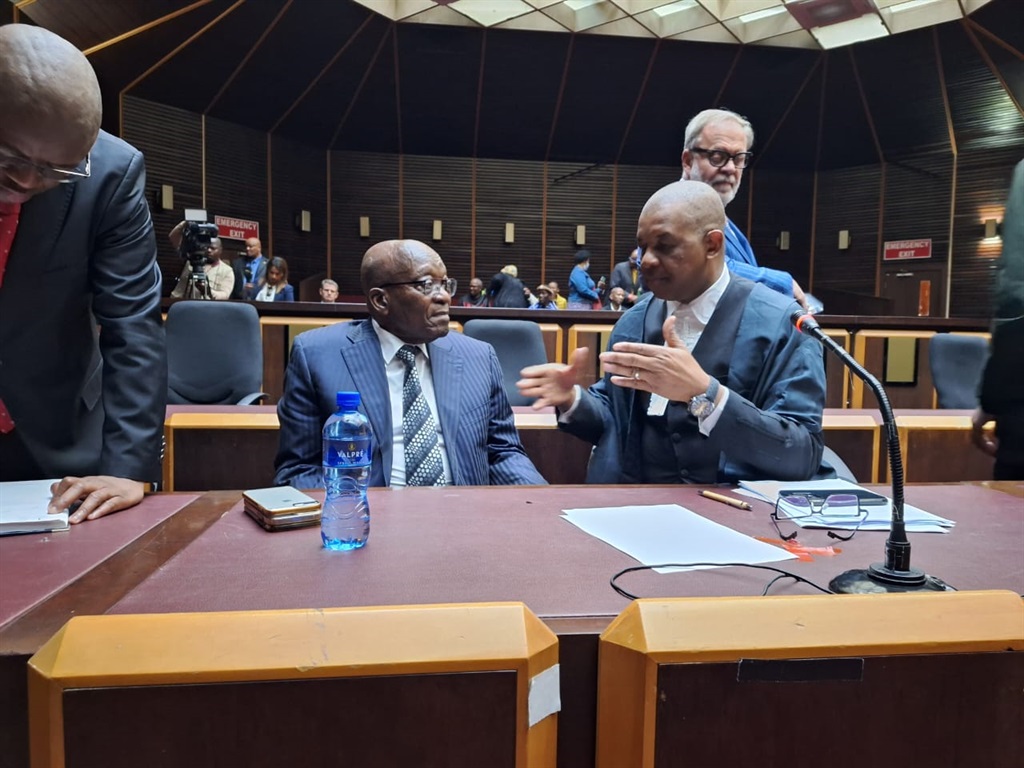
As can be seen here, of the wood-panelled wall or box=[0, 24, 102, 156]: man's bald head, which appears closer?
box=[0, 24, 102, 156]: man's bald head

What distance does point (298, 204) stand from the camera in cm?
1062

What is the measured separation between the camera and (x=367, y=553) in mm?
1089

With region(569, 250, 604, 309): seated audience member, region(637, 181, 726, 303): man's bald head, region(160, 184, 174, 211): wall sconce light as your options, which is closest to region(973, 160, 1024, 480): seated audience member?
region(637, 181, 726, 303): man's bald head

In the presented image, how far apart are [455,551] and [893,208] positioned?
1156 centimetres

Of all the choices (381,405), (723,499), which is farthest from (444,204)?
(723,499)

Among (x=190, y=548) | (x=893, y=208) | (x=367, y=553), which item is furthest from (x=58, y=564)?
(x=893, y=208)

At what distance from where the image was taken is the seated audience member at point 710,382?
1577 millimetres

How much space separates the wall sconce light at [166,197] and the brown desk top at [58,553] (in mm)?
8523

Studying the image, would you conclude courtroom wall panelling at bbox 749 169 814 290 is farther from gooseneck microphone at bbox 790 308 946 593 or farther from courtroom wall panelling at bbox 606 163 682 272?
gooseneck microphone at bbox 790 308 946 593

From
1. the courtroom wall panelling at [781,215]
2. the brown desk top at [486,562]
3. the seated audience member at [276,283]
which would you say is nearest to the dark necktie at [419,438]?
the brown desk top at [486,562]

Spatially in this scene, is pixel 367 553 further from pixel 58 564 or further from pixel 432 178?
pixel 432 178

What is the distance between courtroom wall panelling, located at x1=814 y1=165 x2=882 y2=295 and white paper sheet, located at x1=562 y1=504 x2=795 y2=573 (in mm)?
11028

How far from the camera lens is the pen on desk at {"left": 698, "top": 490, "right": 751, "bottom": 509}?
1.42 meters

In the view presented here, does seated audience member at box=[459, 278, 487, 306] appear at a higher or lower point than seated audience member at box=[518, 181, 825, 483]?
higher
